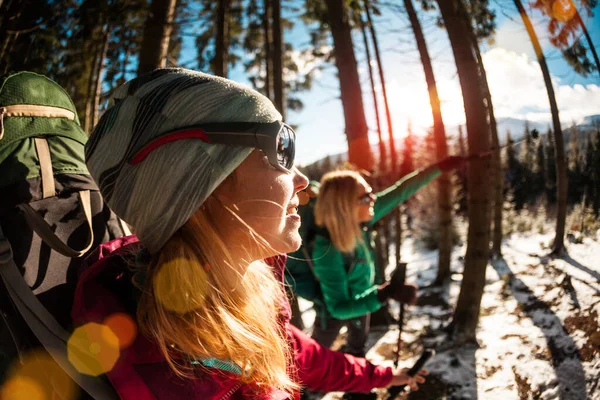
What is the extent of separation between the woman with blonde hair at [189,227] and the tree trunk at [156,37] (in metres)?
2.78

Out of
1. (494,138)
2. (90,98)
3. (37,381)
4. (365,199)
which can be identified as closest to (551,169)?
(494,138)

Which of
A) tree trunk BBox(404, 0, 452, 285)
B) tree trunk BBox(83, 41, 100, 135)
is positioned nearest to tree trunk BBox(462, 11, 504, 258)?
tree trunk BBox(404, 0, 452, 285)

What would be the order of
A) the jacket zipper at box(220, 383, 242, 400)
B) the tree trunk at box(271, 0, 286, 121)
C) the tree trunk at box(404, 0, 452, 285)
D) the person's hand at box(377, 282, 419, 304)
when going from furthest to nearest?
the tree trunk at box(404, 0, 452, 285) < the tree trunk at box(271, 0, 286, 121) < the person's hand at box(377, 282, 419, 304) < the jacket zipper at box(220, 383, 242, 400)

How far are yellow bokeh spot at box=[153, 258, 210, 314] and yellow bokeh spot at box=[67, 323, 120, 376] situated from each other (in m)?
0.17

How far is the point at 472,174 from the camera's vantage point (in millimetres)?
3209

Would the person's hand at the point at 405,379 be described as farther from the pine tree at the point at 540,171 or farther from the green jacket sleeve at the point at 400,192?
the green jacket sleeve at the point at 400,192

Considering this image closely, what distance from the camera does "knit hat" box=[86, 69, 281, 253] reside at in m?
0.96

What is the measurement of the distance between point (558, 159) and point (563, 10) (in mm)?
572

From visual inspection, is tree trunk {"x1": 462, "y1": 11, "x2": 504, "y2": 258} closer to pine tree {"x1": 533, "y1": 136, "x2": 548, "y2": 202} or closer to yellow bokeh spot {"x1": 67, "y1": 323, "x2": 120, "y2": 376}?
pine tree {"x1": 533, "y1": 136, "x2": 548, "y2": 202}

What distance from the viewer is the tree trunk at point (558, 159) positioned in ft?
4.19

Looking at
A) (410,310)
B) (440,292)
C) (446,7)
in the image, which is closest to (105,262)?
(446,7)

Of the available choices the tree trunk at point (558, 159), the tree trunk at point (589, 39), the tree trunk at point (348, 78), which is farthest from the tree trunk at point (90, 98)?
the tree trunk at point (589, 39)

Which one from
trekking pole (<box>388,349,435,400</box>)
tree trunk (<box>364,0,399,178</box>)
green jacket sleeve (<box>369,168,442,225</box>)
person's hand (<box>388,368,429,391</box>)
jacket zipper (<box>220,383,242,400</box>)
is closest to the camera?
jacket zipper (<box>220,383,242,400</box>)

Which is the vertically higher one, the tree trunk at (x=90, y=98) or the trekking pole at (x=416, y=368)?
the tree trunk at (x=90, y=98)
